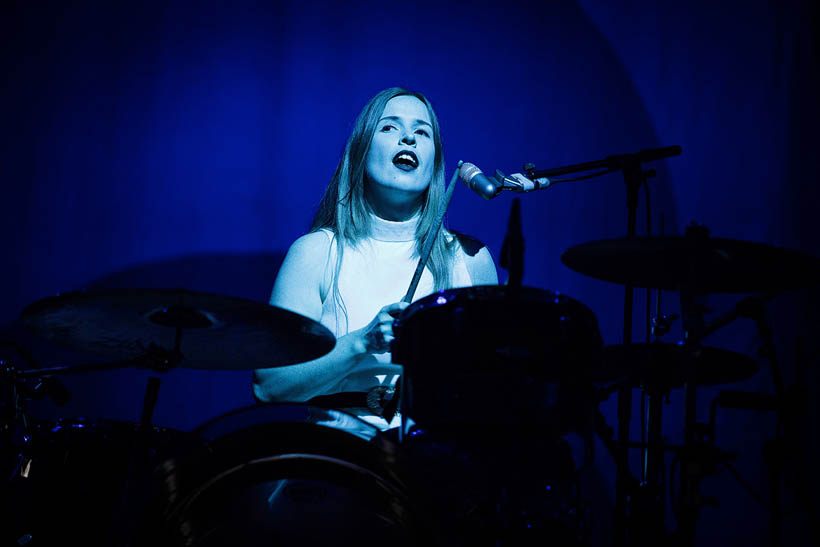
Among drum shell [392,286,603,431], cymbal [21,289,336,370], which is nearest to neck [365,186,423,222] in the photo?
cymbal [21,289,336,370]

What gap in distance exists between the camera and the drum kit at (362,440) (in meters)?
1.25

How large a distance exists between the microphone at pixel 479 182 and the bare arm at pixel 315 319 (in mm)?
392

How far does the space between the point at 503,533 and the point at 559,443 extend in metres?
0.20

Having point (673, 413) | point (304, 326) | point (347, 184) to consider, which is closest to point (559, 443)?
point (304, 326)

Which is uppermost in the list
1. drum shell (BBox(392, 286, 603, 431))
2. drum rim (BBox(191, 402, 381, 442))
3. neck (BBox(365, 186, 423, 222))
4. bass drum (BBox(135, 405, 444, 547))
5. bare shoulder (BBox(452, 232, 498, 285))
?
neck (BBox(365, 186, 423, 222))

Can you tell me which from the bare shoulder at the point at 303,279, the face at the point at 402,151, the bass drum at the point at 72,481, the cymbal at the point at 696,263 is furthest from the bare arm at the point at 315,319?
the cymbal at the point at 696,263

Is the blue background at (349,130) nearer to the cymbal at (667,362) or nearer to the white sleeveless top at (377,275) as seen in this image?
the white sleeveless top at (377,275)

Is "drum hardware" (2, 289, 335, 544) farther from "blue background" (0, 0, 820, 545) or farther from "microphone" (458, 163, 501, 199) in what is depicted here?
"blue background" (0, 0, 820, 545)

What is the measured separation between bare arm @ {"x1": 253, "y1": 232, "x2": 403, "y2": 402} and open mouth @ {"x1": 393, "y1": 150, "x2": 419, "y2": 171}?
0.32 m

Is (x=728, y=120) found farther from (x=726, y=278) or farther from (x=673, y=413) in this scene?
(x=726, y=278)

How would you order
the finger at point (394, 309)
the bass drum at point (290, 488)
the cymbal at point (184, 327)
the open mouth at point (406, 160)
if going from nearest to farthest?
the bass drum at point (290, 488) < the cymbal at point (184, 327) < the finger at point (394, 309) < the open mouth at point (406, 160)

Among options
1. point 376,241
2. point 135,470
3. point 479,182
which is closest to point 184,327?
point 135,470

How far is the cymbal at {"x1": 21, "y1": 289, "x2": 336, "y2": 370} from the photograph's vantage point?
1380mm

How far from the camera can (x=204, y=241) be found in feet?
8.57
